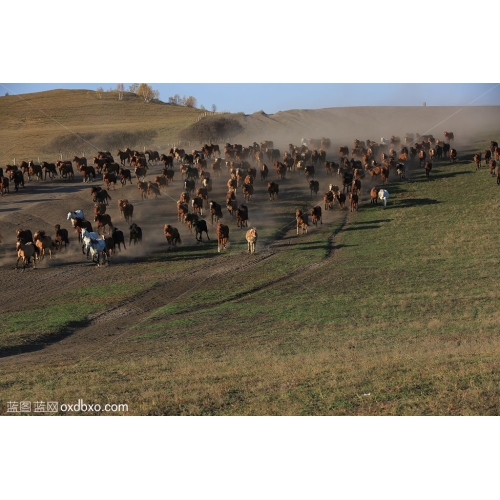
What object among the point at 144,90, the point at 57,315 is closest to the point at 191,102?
the point at 144,90

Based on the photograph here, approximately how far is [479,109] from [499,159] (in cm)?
2181

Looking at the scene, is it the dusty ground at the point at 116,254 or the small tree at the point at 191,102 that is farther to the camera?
the small tree at the point at 191,102

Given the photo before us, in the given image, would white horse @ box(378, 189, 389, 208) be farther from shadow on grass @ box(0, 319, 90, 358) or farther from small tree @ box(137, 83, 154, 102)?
shadow on grass @ box(0, 319, 90, 358)

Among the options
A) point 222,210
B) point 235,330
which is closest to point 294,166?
point 222,210

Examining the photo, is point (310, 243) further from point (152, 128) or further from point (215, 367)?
point (152, 128)

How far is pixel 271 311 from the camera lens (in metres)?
25.6

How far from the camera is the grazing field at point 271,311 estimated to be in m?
14.8

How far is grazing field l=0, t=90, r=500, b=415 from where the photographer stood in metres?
14.8

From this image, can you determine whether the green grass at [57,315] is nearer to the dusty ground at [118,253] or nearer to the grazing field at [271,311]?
the grazing field at [271,311]

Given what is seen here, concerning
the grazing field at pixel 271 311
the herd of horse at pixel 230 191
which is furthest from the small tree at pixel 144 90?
the grazing field at pixel 271 311

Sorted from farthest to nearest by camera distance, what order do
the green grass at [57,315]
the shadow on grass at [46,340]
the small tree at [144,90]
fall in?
the small tree at [144,90]
the green grass at [57,315]
the shadow on grass at [46,340]

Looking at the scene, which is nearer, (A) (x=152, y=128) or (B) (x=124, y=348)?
(B) (x=124, y=348)

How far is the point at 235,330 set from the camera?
75.6 ft

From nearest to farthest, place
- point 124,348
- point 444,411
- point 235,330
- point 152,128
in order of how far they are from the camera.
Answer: point 444,411 → point 124,348 → point 235,330 → point 152,128
